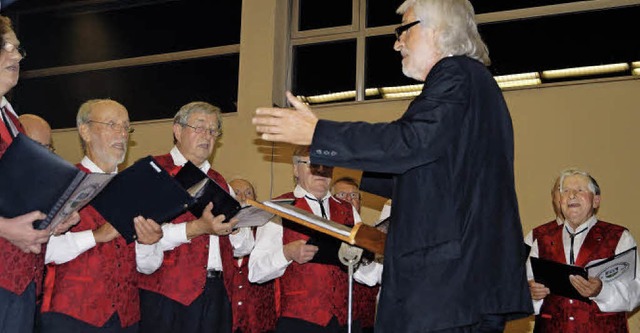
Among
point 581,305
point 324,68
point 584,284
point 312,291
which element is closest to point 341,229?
point 312,291

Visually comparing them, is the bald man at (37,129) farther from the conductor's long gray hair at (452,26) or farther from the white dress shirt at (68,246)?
the conductor's long gray hair at (452,26)

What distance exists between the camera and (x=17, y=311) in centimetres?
273

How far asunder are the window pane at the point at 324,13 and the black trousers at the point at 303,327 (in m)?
4.40

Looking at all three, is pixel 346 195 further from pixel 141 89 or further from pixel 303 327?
pixel 141 89

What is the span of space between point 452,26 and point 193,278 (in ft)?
7.04

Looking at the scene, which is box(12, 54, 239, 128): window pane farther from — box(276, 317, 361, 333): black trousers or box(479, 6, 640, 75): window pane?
box(276, 317, 361, 333): black trousers

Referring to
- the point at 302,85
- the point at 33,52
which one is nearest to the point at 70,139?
the point at 33,52

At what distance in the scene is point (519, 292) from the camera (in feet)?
6.53

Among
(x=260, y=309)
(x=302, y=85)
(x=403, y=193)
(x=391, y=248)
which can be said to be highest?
(x=302, y=85)

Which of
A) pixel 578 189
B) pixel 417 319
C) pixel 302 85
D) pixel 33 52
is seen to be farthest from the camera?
pixel 33 52

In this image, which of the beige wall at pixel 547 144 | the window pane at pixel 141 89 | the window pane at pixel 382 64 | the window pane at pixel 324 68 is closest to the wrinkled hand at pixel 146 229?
the beige wall at pixel 547 144

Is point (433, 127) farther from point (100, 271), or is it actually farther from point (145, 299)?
point (145, 299)

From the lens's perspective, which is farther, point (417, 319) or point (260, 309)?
point (260, 309)

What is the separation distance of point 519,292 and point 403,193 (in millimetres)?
404
